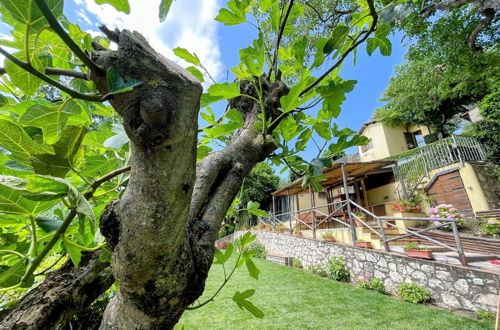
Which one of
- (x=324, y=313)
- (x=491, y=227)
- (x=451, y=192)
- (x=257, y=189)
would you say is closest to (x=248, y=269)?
(x=324, y=313)

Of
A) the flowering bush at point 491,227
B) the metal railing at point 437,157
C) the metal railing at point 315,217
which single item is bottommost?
the flowering bush at point 491,227

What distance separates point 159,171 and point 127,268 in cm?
22

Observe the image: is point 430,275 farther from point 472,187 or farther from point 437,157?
point 437,157

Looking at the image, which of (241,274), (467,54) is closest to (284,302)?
(241,274)

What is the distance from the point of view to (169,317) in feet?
1.73

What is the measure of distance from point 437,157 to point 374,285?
8362 mm

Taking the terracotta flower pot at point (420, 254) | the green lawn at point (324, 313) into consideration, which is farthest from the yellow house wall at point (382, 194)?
the green lawn at point (324, 313)

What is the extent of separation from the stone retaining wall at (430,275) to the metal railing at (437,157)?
187 inches

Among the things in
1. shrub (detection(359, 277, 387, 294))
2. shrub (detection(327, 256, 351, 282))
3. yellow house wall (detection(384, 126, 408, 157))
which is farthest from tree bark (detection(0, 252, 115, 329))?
yellow house wall (detection(384, 126, 408, 157))

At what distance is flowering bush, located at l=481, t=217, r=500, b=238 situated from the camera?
20.7 ft

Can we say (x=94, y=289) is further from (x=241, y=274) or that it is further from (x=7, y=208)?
(x=241, y=274)

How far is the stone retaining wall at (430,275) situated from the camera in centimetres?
375

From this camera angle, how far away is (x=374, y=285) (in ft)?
17.4

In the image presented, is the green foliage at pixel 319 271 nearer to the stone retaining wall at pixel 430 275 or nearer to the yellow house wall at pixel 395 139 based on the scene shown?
the stone retaining wall at pixel 430 275
